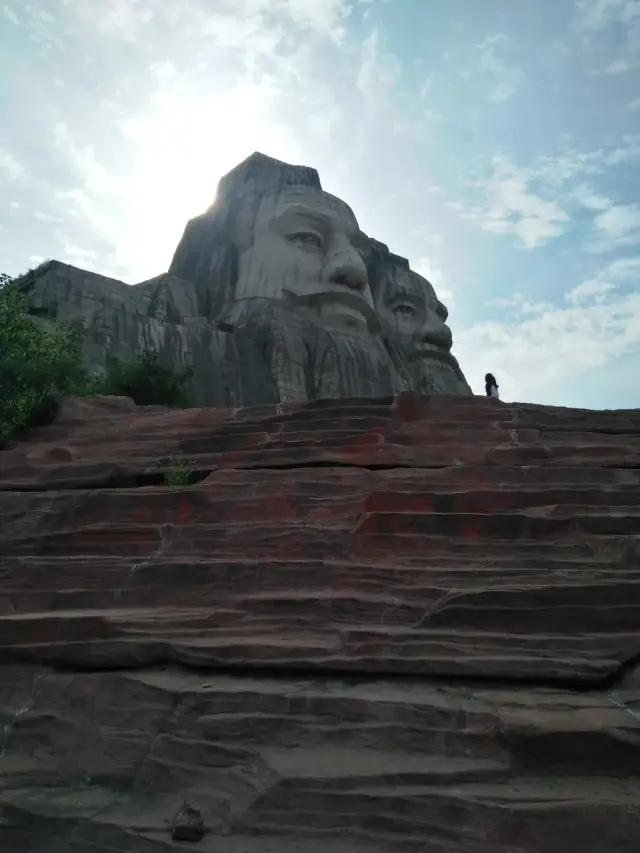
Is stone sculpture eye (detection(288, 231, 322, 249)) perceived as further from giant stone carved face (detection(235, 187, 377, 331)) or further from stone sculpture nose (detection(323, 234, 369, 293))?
stone sculpture nose (detection(323, 234, 369, 293))

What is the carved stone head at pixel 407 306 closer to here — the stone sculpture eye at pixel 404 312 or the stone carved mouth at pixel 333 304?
the stone sculpture eye at pixel 404 312

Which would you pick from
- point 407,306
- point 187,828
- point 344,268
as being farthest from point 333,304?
point 187,828

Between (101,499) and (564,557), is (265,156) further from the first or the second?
(564,557)

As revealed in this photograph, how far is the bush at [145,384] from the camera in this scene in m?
10.8

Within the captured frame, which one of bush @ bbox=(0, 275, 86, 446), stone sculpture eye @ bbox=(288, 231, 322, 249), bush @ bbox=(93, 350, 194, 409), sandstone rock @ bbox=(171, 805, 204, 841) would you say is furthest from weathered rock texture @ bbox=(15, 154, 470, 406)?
sandstone rock @ bbox=(171, 805, 204, 841)

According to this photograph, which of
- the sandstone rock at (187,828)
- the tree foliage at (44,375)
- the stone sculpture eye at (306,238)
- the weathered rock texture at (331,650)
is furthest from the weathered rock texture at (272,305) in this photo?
the sandstone rock at (187,828)

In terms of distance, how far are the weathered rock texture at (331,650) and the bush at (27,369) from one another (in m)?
2.11

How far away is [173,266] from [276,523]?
1821 centimetres

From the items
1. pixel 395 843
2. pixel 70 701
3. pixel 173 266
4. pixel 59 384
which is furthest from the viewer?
pixel 173 266

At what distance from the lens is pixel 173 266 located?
21.8 metres

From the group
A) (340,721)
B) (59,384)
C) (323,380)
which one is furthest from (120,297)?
(340,721)

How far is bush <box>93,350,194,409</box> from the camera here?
10812mm

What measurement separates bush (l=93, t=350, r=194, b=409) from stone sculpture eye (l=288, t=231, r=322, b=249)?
977 cm

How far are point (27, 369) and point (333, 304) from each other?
1116 centimetres
